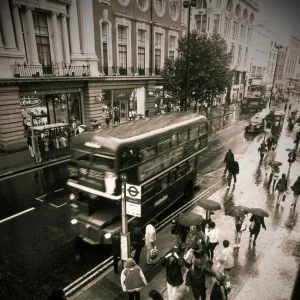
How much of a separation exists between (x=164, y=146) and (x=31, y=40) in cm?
1670

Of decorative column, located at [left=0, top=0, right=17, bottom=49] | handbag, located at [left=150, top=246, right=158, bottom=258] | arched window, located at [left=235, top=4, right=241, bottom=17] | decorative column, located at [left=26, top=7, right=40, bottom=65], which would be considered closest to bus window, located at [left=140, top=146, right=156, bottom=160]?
handbag, located at [left=150, top=246, right=158, bottom=258]

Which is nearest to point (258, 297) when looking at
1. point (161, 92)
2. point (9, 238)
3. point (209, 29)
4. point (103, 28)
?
point (9, 238)

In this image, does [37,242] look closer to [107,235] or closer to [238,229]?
[107,235]

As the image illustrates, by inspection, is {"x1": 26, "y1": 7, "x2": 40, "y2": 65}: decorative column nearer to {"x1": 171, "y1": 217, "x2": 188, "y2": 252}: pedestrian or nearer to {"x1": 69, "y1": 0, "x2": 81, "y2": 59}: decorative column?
{"x1": 69, "y1": 0, "x2": 81, "y2": 59}: decorative column

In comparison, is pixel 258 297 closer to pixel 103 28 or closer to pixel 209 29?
pixel 103 28

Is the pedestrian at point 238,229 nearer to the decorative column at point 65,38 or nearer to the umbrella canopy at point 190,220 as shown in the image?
the umbrella canopy at point 190,220

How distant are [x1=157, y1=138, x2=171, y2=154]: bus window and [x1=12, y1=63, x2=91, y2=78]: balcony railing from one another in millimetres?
14905

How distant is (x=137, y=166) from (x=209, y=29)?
4056 cm

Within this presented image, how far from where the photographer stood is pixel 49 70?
22.1 meters

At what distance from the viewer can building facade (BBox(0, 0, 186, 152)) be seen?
19.6 m

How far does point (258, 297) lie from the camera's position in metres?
6.83

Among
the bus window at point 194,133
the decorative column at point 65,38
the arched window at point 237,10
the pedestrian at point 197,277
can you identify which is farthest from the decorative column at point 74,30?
the arched window at point 237,10

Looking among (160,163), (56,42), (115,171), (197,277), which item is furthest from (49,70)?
(197,277)

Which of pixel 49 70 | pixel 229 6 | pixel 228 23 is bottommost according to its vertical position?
pixel 49 70
